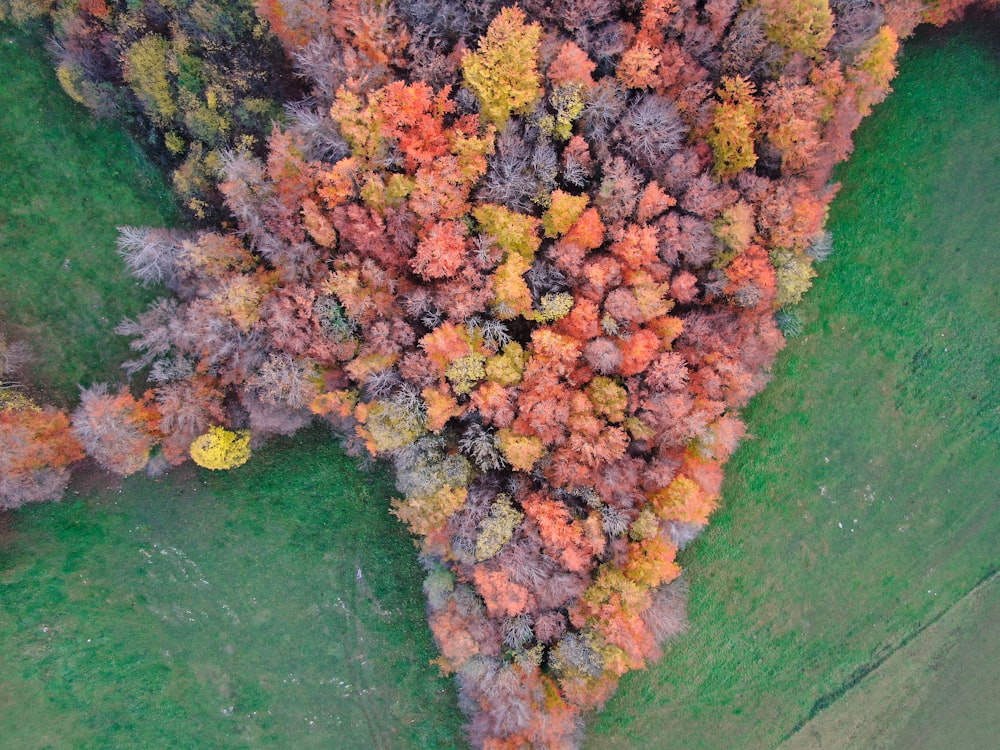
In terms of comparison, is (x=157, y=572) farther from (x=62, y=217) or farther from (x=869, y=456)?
(x=869, y=456)

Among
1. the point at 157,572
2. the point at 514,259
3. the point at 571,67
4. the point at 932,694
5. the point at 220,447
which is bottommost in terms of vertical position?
the point at 157,572

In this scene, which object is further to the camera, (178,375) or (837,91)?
(178,375)

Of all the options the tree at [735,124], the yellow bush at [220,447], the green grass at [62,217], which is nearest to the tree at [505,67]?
the tree at [735,124]

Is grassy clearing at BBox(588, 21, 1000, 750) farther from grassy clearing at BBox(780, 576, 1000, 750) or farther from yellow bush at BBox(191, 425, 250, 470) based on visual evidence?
yellow bush at BBox(191, 425, 250, 470)

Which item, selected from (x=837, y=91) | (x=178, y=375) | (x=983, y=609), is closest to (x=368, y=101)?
(x=178, y=375)

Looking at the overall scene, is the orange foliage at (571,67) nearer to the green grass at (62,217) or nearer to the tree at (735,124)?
the tree at (735,124)

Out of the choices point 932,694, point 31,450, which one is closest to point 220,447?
point 31,450

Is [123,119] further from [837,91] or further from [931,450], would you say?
[931,450]
